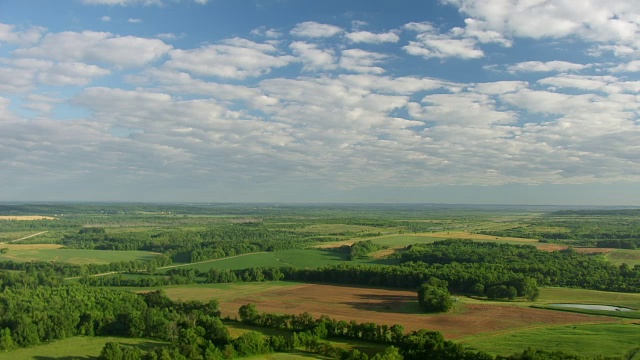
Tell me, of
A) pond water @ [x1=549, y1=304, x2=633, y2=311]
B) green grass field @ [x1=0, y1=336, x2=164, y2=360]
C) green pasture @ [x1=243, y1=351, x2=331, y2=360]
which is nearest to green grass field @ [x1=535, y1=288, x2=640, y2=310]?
pond water @ [x1=549, y1=304, x2=633, y2=311]

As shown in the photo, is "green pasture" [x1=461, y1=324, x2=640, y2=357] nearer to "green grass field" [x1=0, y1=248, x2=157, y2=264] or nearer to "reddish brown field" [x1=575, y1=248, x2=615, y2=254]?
"reddish brown field" [x1=575, y1=248, x2=615, y2=254]

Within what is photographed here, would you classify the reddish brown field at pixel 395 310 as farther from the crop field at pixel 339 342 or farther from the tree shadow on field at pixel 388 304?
the crop field at pixel 339 342

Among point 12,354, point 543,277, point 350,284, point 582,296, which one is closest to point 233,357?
point 12,354

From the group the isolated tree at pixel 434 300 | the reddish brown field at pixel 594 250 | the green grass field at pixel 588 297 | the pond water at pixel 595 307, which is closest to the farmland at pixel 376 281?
the green grass field at pixel 588 297

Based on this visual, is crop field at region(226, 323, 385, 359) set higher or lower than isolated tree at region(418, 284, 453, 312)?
lower

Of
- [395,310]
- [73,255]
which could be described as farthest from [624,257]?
[73,255]

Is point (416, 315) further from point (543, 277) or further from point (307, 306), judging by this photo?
point (543, 277)
